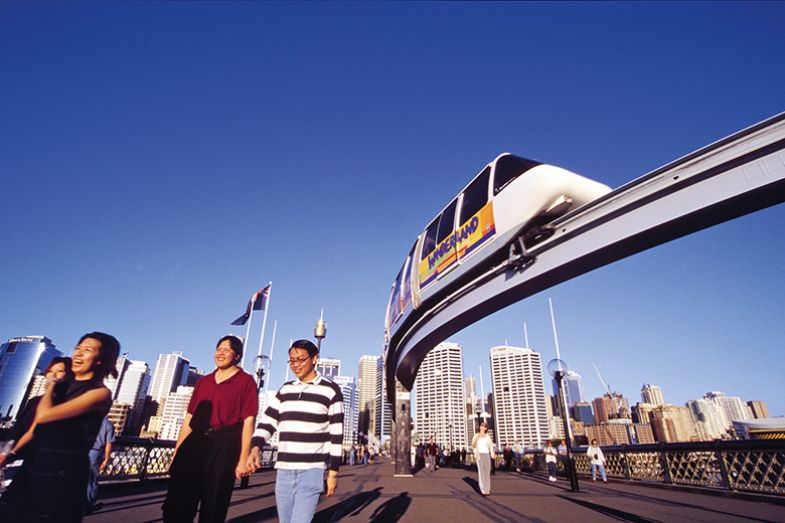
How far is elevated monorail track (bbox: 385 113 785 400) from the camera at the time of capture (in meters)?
5.22

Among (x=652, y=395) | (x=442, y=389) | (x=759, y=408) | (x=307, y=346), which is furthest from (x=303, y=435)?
(x=652, y=395)

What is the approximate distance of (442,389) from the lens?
101 m

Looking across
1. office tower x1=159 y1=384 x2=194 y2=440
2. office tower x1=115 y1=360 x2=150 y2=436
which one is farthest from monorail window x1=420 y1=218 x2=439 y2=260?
office tower x1=115 y1=360 x2=150 y2=436

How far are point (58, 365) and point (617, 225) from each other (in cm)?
828

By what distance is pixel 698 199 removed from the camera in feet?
18.9

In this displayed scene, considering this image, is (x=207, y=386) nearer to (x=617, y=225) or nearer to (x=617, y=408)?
(x=617, y=225)

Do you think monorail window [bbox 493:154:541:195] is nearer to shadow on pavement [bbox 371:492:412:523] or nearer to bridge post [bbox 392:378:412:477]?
shadow on pavement [bbox 371:492:412:523]

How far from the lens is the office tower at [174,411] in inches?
5005

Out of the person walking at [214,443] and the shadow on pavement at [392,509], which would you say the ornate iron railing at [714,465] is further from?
the person walking at [214,443]

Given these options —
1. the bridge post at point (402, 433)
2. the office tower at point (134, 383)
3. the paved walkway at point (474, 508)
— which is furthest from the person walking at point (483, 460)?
the office tower at point (134, 383)

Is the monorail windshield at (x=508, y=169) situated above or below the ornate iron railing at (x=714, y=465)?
above

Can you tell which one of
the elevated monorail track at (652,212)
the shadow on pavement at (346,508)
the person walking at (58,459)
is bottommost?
the shadow on pavement at (346,508)

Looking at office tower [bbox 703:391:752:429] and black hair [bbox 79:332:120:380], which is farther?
office tower [bbox 703:391:752:429]

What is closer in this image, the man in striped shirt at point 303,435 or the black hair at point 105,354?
the black hair at point 105,354
